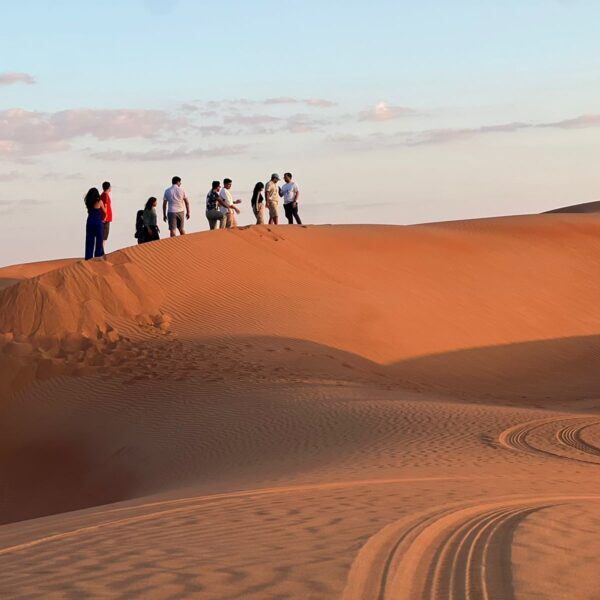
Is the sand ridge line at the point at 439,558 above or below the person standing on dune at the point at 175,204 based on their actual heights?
below

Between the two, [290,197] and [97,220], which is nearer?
[97,220]

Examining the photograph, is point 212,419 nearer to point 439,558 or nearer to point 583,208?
point 439,558

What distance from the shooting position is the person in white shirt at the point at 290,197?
2422 cm

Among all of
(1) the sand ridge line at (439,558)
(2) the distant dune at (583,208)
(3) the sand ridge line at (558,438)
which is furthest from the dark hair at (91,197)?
(2) the distant dune at (583,208)

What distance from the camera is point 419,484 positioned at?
878cm

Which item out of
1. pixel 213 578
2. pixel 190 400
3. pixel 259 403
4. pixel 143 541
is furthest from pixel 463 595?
pixel 190 400

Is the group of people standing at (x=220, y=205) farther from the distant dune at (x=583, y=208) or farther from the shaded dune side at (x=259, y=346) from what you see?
the distant dune at (x=583, y=208)

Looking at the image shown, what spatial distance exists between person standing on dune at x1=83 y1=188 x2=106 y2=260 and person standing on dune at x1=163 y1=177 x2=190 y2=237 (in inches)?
75.8

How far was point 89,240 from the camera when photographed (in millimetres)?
20578

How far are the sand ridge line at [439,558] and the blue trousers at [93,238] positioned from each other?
14284mm

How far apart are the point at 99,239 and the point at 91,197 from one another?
1.34 metres

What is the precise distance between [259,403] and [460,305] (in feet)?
38.3

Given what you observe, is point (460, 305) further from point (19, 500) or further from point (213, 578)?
point (213, 578)

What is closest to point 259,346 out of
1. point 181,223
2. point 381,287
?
point 181,223
